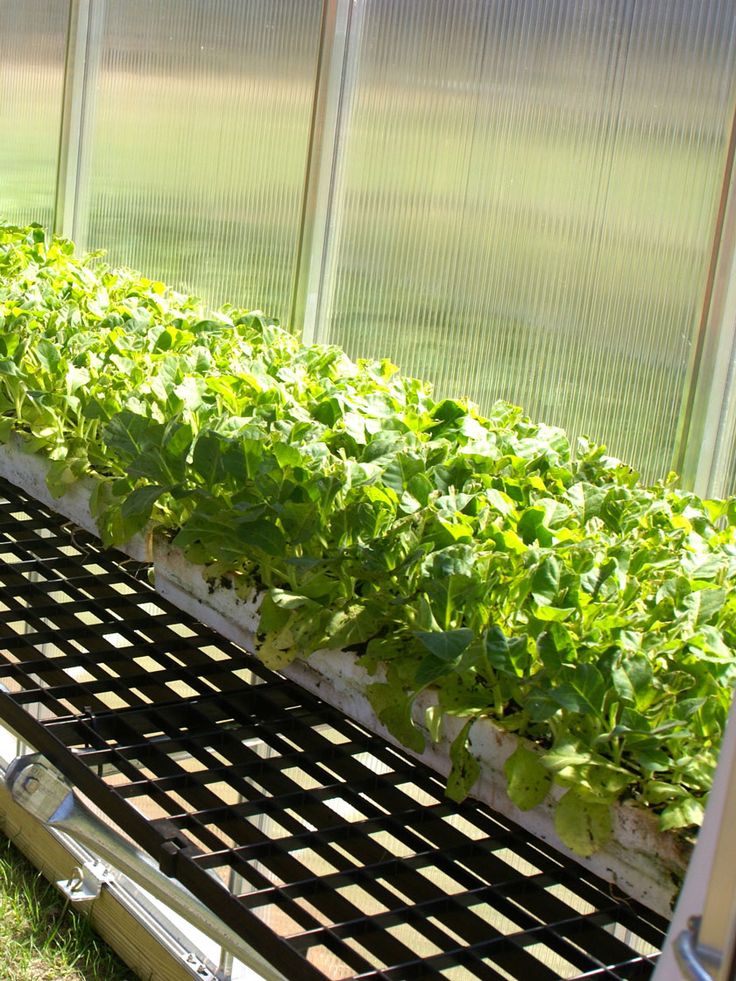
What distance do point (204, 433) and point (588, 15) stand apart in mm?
1802

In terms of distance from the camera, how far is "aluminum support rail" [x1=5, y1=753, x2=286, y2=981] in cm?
156

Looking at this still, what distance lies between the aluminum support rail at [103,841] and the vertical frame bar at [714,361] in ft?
6.03

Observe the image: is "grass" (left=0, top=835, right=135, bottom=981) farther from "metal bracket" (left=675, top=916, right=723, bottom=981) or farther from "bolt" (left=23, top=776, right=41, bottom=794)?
"metal bracket" (left=675, top=916, right=723, bottom=981)

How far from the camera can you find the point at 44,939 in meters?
2.79

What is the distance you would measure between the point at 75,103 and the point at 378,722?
15.0 feet

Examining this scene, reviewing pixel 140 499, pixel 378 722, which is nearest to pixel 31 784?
pixel 378 722

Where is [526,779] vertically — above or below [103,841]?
above

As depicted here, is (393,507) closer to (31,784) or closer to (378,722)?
(378,722)

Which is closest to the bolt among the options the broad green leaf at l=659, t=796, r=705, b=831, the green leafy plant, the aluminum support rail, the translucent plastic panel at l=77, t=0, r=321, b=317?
the aluminum support rail

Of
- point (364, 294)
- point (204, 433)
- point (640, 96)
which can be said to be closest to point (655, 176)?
point (640, 96)

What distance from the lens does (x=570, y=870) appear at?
5.53 ft

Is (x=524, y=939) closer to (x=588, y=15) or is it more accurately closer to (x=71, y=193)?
(x=588, y=15)

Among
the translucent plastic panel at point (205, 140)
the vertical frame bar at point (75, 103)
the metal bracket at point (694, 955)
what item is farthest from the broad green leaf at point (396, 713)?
the vertical frame bar at point (75, 103)

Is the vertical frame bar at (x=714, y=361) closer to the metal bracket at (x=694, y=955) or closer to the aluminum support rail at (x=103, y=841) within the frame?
the aluminum support rail at (x=103, y=841)
